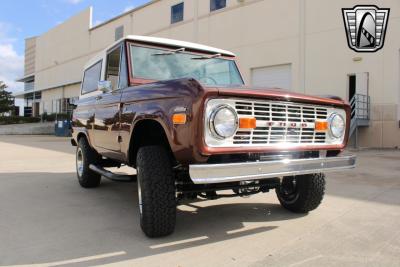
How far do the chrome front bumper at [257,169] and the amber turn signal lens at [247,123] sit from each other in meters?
0.31

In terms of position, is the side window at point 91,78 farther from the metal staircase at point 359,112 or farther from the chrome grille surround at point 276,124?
the metal staircase at point 359,112

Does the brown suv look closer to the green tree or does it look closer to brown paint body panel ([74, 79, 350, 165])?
brown paint body panel ([74, 79, 350, 165])

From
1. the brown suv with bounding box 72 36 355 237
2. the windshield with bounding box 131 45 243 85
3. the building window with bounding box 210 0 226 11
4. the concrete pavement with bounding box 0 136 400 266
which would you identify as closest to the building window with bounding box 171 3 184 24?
the building window with bounding box 210 0 226 11

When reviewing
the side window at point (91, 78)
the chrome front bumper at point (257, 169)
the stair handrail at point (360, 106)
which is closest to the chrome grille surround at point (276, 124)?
the chrome front bumper at point (257, 169)

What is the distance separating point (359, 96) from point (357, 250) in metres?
13.6

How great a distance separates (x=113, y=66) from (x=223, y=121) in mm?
2514

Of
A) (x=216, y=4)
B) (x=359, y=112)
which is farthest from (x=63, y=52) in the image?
(x=359, y=112)

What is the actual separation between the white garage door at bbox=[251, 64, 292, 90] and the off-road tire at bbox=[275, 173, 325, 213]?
14907mm

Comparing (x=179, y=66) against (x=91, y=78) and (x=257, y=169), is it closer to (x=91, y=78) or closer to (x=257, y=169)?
(x=91, y=78)

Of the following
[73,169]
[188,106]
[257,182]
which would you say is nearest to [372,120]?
[73,169]

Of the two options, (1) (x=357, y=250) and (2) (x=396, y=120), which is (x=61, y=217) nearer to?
(1) (x=357, y=250)

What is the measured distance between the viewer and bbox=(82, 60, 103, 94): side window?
6177 millimetres

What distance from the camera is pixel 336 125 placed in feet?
14.1

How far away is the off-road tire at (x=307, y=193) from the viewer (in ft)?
15.6
